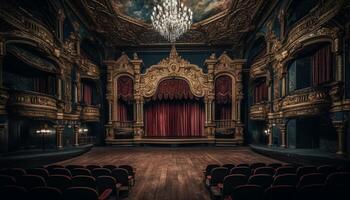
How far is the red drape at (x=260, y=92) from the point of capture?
15098mm

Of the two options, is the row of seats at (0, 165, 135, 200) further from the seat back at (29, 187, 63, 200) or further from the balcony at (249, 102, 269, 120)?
the balcony at (249, 102, 269, 120)

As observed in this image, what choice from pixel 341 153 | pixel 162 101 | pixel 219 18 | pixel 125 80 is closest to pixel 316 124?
pixel 341 153

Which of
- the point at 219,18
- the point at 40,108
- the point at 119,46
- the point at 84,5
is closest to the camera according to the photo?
the point at 40,108

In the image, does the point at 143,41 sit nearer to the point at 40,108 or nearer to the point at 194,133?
the point at 194,133

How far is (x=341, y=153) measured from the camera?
7457mm

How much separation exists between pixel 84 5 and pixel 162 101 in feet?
30.2

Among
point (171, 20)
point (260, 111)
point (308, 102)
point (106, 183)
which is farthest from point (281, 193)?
point (260, 111)

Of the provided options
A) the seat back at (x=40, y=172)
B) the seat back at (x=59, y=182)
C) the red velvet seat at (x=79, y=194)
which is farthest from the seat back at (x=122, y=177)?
the red velvet seat at (x=79, y=194)

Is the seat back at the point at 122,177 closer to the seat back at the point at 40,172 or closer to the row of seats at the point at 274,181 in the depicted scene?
the seat back at the point at 40,172

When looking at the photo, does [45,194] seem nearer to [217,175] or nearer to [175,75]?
[217,175]

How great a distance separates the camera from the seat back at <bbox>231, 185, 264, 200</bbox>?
314 cm

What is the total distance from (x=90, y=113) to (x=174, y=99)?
6.90 meters

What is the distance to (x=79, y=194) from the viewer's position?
3.09m

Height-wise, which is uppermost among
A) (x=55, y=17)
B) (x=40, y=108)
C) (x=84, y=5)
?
(x=84, y=5)
